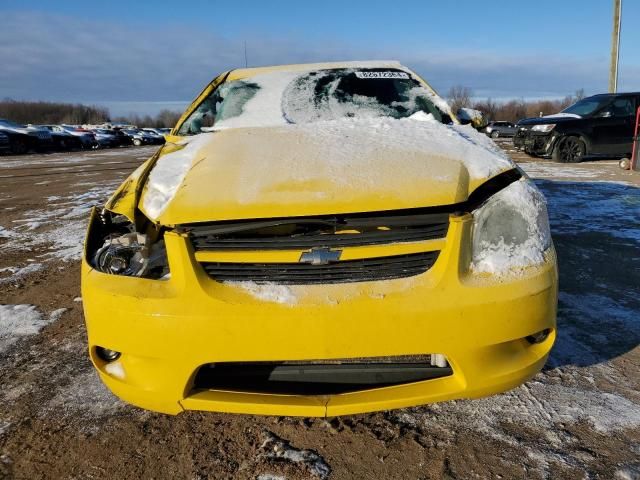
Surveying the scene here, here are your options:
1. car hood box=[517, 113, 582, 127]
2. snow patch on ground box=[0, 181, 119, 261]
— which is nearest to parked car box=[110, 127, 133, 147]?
snow patch on ground box=[0, 181, 119, 261]

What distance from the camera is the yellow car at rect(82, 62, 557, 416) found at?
1.61m

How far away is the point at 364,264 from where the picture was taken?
1732mm

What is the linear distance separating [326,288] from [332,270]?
8 cm

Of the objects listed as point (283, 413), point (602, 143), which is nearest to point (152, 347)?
point (283, 413)

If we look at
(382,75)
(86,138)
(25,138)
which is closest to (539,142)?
(382,75)

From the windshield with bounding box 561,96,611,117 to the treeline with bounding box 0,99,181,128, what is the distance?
65091mm

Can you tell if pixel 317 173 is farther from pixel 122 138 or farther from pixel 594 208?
pixel 122 138

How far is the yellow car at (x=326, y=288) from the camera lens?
161 cm

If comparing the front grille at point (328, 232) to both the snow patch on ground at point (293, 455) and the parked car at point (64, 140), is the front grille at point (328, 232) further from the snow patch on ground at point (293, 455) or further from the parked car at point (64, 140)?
the parked car at point (64, 140)

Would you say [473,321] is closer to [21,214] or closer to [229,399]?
[229,399]

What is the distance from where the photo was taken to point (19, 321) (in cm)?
306

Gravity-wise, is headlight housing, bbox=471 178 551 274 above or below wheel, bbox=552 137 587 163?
above

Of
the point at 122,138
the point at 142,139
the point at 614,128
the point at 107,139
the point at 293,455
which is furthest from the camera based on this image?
the point at 142,139

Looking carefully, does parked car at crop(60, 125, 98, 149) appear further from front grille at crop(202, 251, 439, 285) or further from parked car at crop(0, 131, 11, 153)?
front grille at crop(202, 251, 439, 285)
